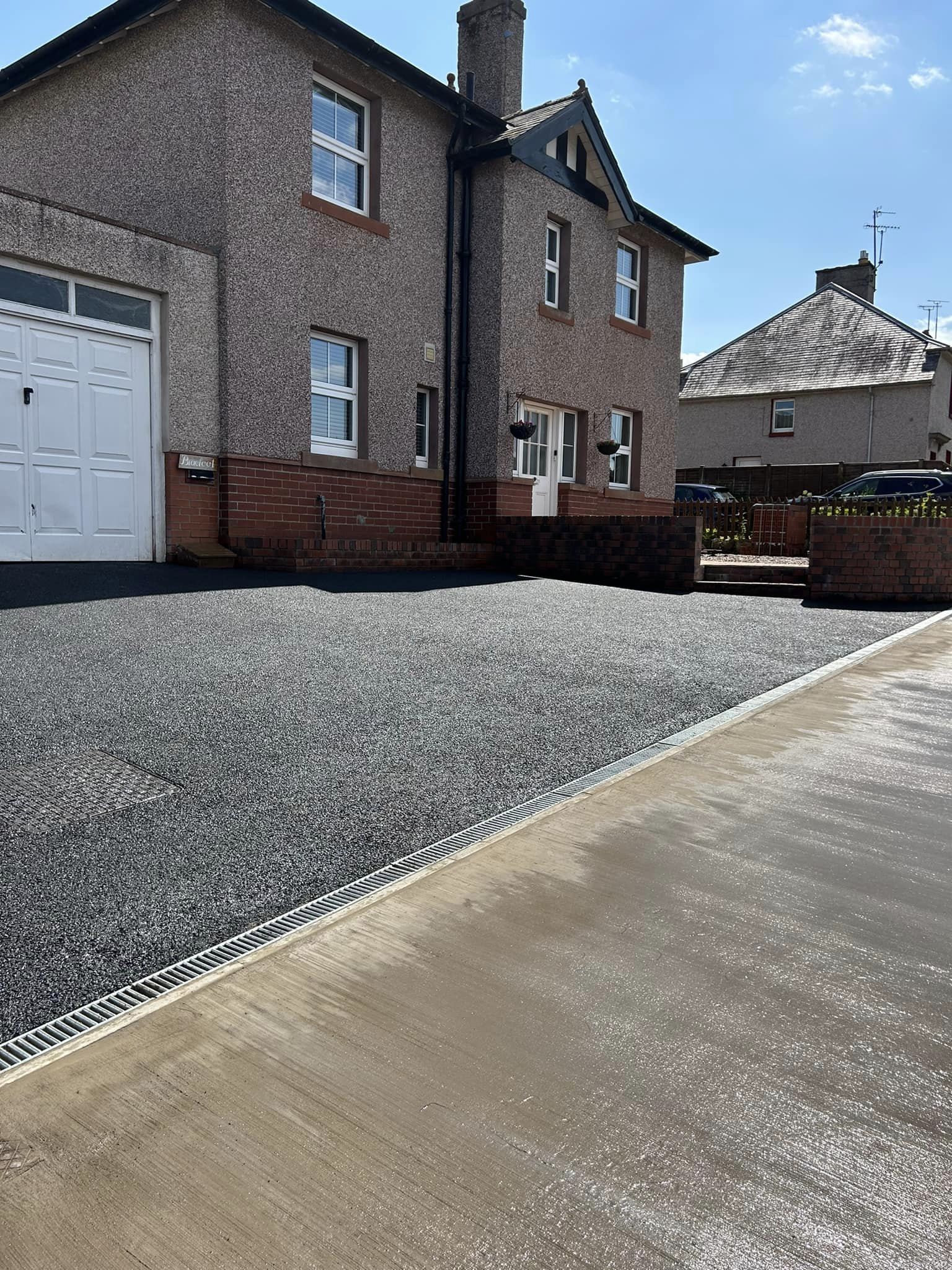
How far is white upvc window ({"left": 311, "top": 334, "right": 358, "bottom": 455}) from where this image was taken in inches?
484

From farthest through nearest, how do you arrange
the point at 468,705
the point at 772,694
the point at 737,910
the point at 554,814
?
the point at 772,694 < the point at 468,705 < the point at 554,814 < the point at 737,910

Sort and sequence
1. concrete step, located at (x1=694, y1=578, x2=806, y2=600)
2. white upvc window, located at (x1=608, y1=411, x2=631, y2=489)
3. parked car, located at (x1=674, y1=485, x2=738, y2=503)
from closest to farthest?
concrete step, located at (x1=694, y1=578, x2=806, y2=600)
white upvc window, located at (x1=608, y1=411, x2=631, y2=489)
parked car, located at (x1=674, y1=485, x2=738, y2=503)

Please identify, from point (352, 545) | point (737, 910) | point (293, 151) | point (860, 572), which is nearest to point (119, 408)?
point (352, 545)

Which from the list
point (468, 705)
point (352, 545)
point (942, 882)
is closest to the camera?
point (942, 882)

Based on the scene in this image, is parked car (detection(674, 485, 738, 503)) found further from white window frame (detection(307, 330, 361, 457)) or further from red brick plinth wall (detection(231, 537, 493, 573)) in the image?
red brick plinth wall (detection(231, 537, 493, 573))

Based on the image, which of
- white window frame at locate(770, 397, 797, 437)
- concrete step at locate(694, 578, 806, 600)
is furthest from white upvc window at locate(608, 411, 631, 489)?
white window frame at locate(770, 397, 797, 437)

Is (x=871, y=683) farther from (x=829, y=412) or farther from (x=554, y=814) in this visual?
(x=829, y=412)

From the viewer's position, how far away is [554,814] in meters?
3.37

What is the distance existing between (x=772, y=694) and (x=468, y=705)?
1.86m

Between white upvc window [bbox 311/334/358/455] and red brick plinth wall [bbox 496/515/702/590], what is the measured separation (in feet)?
8.55

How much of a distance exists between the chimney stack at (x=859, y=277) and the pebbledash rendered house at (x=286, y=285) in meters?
23.6

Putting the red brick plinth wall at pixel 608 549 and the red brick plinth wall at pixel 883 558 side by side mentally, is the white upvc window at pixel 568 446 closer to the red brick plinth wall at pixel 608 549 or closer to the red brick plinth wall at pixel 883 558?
the red brick plinth wall at pixel 608 549

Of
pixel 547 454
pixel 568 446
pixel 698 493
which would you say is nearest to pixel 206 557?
pixel 547 454

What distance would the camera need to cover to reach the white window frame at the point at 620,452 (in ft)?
57.4
